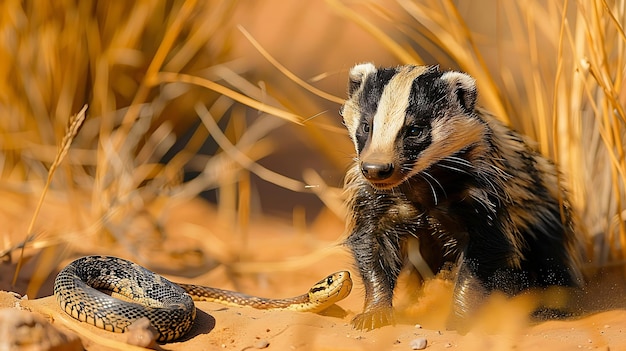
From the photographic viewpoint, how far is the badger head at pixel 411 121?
9.99 ft

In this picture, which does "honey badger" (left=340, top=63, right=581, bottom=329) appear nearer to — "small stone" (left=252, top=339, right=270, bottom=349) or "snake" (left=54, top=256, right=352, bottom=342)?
"snake" (left=54, top=256, right=352, bottom=342)

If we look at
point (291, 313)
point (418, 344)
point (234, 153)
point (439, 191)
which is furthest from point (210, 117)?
point (418, 344)

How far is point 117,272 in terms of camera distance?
3.54 meters

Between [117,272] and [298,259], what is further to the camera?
[298,259]

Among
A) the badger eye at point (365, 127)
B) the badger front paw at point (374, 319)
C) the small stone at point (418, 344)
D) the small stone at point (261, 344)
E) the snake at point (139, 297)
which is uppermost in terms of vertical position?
the badger eye at point (365, 127)

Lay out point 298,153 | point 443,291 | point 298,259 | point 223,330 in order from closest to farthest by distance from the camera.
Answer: point 223,330
point 443,291
point 298,259
point 298,153

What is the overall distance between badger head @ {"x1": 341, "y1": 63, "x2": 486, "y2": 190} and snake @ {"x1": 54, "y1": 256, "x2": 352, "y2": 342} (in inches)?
29.4

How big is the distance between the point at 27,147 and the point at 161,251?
1067mm

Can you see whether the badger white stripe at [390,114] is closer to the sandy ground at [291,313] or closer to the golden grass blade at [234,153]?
the sandy ground at [291,313]

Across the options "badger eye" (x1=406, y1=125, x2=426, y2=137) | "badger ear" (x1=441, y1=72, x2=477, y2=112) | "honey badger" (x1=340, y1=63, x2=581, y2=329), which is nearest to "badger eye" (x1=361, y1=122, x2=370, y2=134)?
"honey badger" (x1=340, y1=63, x2=581, y2=329)

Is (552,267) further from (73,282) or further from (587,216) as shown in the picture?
(73,282)

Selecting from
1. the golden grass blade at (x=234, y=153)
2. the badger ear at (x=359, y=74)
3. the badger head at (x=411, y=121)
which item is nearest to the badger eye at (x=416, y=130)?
the badger head at (x=411, y=121)

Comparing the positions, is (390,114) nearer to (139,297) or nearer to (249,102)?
(249,102)

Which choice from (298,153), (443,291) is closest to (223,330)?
(443,291)
